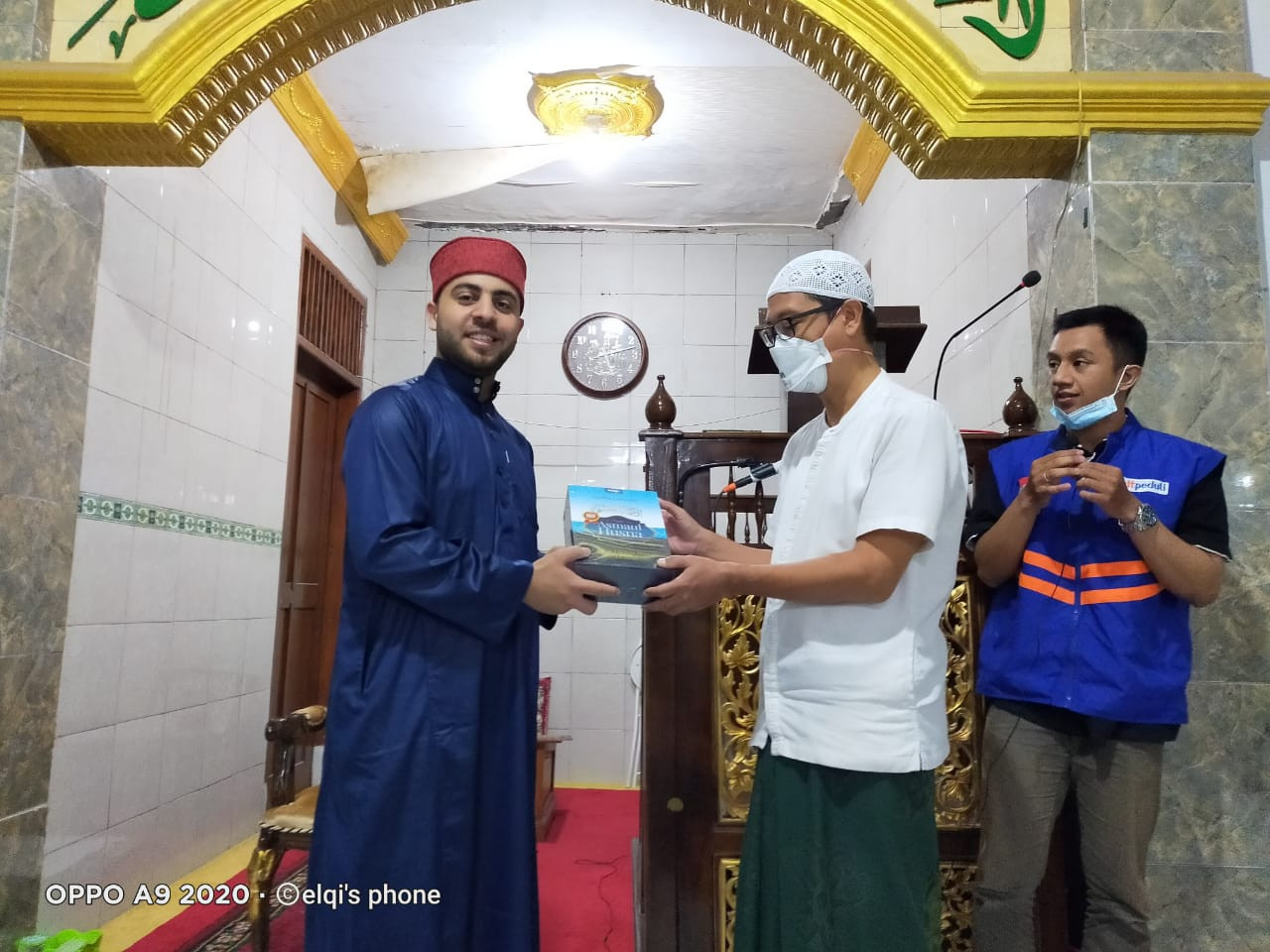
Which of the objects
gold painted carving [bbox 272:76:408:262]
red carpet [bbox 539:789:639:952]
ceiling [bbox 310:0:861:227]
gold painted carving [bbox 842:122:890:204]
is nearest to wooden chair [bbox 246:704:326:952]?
red carpet [bbox 539:789:639:952]

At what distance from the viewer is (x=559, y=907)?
3.12 metres

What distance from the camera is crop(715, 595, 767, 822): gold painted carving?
220 cm

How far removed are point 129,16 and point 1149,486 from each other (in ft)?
8.95

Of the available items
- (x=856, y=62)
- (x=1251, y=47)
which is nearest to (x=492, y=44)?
(x=856, y=62)

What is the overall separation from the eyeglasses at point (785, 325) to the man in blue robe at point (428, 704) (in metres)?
0.55

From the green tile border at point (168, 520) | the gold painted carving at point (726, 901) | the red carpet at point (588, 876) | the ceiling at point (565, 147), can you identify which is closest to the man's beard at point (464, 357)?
the gold painted carving at point (726, 901)

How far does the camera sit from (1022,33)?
7.70ft

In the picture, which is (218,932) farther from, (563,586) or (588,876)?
(563,586)

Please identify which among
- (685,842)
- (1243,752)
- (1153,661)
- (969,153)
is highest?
(969,153)

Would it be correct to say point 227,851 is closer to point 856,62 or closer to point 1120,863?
point 1120,863

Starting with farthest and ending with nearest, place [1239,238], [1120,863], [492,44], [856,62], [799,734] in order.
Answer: [492,44], [856,62], [1239,238], [1120,863], [799,734]

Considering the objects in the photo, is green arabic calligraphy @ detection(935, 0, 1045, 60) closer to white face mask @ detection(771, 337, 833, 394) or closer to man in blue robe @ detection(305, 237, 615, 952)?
white face mask @ detection(771, 337, 833, 394)

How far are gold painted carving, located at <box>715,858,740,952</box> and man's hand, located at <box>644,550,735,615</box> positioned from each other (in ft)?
3.15

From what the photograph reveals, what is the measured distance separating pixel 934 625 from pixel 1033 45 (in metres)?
1.70
